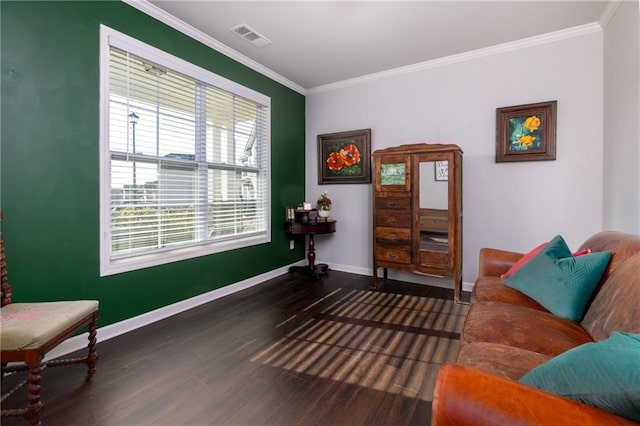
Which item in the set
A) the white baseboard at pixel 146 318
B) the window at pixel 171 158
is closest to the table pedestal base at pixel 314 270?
the white baseboard at pixel 146 318

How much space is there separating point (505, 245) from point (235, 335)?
9.49 feet

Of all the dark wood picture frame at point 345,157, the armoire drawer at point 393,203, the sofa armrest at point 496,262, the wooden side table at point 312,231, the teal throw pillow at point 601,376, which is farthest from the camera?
the dark wood picture frame at point 345,157

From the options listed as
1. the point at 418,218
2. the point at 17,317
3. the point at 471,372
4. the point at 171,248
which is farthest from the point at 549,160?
the point at 17,317

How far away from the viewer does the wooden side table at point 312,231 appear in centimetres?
A: 382

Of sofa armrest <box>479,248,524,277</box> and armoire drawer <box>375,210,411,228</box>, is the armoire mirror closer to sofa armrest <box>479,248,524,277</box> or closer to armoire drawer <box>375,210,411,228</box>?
armoire drawer <box>375,210,411,228</box>

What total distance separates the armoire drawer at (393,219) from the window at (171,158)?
149cm

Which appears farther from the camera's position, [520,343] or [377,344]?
[377,344]

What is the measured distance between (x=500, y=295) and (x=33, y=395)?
253 centimetres

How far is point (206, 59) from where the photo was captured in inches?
118

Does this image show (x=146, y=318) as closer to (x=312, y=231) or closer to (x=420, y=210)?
(x=312, y=231)

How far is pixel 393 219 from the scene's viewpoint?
3.33m

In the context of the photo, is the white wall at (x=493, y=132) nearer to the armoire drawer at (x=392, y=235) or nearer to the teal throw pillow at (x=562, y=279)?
the armoire drawer at (x=392, y=235)

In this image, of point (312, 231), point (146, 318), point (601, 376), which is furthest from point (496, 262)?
point (146, 318)

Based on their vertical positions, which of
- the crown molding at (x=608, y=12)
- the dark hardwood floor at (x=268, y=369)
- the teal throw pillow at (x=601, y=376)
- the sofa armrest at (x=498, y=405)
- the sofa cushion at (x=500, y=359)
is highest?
the crown molding at (x=608, y=12)
